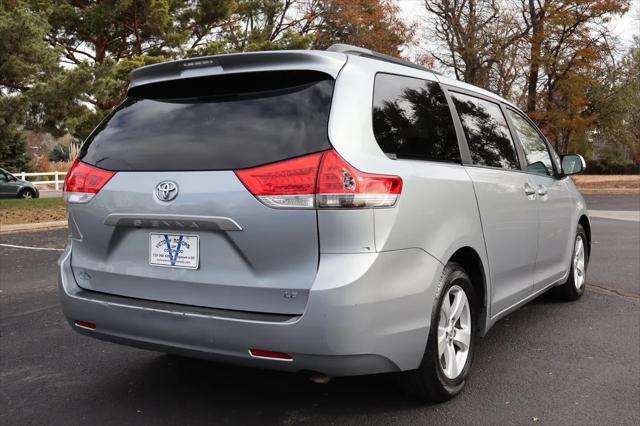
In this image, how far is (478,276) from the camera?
11.7 ft

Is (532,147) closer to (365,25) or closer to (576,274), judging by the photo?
(576,274)

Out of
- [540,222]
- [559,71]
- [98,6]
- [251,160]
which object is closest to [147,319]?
[251,160]

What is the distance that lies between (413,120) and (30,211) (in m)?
14.5

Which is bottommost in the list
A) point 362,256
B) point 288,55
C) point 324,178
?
point 362,256

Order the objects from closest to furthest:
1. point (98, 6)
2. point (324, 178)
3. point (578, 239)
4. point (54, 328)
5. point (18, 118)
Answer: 1. point (324, 178)
2. point (54, 328)
3. point (578, 239)
4. point (18, 118)
5. point (98, 6)

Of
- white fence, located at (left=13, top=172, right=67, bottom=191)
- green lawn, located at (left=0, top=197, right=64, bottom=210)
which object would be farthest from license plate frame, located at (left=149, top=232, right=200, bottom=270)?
white fence, located at (left=13, top=172, right=67, bottom=191)

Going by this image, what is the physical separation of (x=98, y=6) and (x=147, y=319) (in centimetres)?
A: 1930

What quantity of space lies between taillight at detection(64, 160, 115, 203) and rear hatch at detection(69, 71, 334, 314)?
0.10ft

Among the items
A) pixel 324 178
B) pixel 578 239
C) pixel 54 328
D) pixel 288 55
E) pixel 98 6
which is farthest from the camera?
pixel 98 6

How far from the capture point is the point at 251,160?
2711 mm

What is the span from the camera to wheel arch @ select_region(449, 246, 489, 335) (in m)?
3.44

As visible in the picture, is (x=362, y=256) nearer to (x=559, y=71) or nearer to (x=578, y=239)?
A: (x=578, y=239)

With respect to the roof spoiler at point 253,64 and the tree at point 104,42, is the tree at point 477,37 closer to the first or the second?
the tree at point 104,42

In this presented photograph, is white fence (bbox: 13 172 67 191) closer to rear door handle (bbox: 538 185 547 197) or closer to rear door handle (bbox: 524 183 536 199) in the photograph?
rear door handle (bbox: 538 185 547 197)
